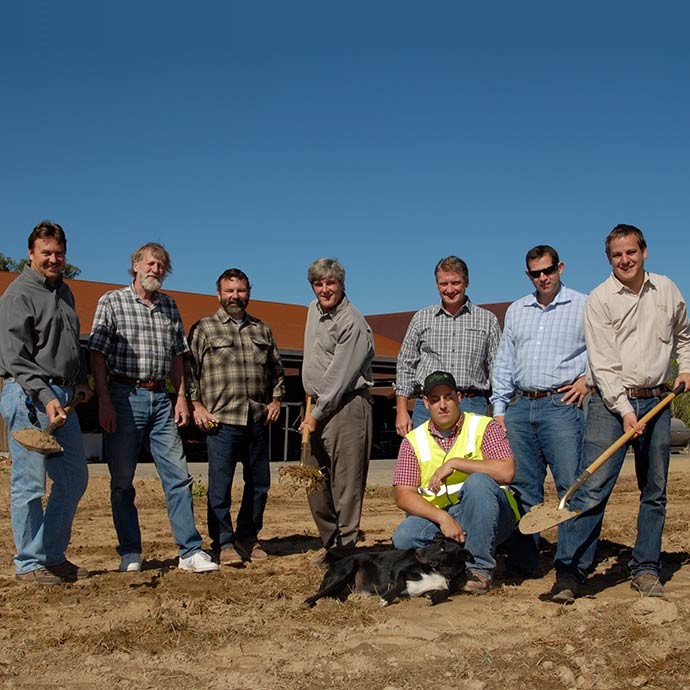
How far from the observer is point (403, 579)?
16.9ft

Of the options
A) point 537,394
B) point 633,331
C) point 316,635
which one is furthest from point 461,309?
point 316,635

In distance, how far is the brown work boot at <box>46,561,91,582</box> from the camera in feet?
18.7

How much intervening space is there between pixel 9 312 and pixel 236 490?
7.52 m

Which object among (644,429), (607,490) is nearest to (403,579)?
(607,490)

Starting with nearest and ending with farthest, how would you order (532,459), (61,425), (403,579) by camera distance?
(403,579), (61,425), (532,459)

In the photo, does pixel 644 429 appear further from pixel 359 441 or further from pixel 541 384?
pixel 359 441

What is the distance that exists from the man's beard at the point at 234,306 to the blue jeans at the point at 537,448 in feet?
7.08

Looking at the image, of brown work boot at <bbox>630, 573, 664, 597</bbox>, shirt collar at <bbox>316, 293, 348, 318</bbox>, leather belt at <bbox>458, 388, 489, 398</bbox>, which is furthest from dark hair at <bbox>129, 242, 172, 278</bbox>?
brown work boot at <bbox>630, 573, 664, 597</bbox>

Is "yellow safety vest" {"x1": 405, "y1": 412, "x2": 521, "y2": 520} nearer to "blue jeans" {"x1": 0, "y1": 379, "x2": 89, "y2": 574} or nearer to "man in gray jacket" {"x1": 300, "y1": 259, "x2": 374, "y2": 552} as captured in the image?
"man in gray jacket" {"x1": 300, "y1": 259, "x2": 374, "y2": 552}

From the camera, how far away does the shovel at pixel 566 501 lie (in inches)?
189

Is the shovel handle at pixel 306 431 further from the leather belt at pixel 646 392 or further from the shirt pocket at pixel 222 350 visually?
the leather belt at pixel 646 392

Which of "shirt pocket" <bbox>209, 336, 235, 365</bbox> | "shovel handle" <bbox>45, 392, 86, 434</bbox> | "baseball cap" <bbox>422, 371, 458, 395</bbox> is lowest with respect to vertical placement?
"shovel handle" <bbox>45, 392, 86, 434</bbox>

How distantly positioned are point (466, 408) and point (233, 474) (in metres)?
1.83

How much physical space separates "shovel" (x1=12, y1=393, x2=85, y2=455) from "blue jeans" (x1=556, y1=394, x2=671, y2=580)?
319 centimetres
